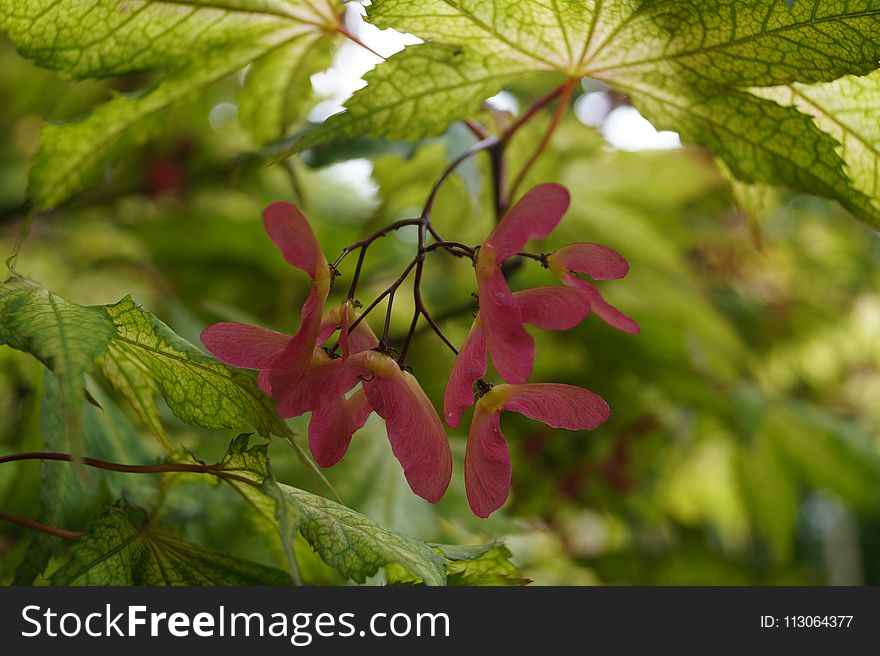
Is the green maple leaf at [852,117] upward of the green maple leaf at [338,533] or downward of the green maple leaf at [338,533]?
upward

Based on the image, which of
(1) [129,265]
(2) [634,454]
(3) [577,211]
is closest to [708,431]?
(2) [634,454]

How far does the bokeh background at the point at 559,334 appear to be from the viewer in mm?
740

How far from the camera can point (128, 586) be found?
0.36 metres

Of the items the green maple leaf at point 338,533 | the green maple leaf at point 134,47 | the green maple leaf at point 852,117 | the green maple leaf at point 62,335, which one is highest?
the green maple leaf at point 134,47

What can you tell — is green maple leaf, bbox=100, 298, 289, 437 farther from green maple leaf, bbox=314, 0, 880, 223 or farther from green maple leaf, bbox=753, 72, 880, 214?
green maple leaf, bbox=753, 72, 880, 214

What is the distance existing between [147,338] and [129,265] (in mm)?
736

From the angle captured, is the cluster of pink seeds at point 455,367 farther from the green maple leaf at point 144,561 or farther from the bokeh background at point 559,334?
the bokeh background at point 559,334

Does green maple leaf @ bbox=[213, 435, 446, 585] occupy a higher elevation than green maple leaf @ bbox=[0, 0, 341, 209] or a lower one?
lower

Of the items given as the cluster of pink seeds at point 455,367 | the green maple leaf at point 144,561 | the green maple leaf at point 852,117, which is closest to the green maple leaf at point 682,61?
the green maple leaf at point 852,117

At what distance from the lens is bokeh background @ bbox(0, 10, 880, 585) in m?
0.74

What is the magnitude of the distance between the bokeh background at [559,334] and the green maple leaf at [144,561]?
0.16 metres

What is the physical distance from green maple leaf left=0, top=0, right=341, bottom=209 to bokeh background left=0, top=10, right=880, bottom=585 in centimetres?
7

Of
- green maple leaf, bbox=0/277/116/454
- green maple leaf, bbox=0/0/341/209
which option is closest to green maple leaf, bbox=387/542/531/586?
green maple leaf, bbox=0/277/116/454

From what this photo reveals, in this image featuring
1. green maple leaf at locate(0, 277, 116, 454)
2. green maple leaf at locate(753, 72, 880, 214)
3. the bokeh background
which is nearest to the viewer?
green maple leaf at locate(0, 277, 116, 454)
